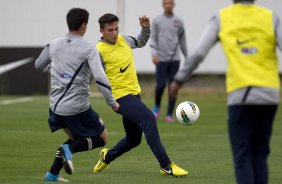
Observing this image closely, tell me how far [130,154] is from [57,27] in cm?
1300

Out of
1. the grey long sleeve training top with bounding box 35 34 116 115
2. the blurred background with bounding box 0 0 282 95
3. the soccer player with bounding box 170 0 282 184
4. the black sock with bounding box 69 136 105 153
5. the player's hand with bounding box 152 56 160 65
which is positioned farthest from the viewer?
the blurred background with bounding box 0 0 282 95

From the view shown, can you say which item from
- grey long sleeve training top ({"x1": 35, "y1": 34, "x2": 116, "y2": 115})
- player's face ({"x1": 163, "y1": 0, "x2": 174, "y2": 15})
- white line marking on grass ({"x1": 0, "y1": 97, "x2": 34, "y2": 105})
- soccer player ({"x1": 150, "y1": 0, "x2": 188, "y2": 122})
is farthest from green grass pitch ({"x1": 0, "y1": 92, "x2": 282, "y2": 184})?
white line marking on grass ({"x1": 0, "y1": 97, "x2": 34, "y2": 105})

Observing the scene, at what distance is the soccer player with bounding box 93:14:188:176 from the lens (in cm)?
1027

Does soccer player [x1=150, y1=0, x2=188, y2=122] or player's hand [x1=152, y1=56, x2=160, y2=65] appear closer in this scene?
player's hand [x1=152, y1=56, x2=160, y2=65]

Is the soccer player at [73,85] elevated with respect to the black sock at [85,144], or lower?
elevated

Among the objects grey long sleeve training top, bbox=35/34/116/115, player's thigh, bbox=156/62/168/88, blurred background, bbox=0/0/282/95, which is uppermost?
grey long sleeve training top, bbox=35/34/116/115

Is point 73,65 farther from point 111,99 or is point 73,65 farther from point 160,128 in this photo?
point 160,128

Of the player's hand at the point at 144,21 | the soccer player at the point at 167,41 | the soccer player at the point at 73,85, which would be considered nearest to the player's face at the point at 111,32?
the player's hand at the point at 144,21

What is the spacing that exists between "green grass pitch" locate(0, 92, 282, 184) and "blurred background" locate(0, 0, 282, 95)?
4.68 meters

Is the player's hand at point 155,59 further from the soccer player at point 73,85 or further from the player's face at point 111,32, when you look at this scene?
the soccer player at point 73,85

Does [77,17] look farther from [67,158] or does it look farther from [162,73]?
[162,73]

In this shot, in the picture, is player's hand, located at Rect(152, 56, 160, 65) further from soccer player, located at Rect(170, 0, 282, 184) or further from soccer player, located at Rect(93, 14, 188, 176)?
soccer player, located at Rect(170, 0, 282, 184)

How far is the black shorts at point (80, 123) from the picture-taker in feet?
31.2

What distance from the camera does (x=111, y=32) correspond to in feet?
34.2
